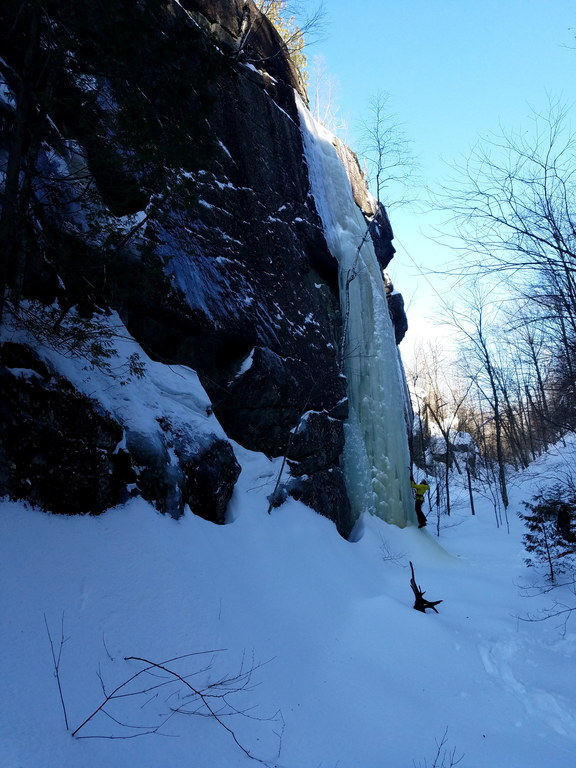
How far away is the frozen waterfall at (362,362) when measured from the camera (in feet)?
30.2

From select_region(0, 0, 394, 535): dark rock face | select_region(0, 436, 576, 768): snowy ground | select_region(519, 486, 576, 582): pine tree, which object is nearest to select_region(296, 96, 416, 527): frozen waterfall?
select_region(0, 0, 394, 535): dark rock face

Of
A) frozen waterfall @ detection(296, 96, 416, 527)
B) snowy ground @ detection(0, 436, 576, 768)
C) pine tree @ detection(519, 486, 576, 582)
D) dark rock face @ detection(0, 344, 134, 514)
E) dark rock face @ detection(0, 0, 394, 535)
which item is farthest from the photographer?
frozen waterfall @ detection(296, 96, 416, 527)

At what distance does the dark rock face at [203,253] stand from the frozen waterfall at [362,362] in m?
0.56

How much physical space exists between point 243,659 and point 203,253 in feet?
17.2

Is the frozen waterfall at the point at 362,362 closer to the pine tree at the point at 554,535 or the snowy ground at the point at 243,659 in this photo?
the pine tree at the point at 554,535

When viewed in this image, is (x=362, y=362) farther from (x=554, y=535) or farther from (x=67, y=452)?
(x=67, y=452)

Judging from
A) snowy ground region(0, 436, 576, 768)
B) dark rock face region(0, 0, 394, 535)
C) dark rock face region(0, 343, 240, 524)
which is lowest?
snowy ground region(0, 436, 576, 768)

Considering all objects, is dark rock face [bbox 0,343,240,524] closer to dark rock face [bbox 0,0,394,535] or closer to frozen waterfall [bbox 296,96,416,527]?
dark rock face [bbox 0,0,394,535]

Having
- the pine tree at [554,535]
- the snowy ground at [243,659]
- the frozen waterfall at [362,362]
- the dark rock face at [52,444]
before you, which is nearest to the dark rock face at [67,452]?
the dark rock face at [52,444]

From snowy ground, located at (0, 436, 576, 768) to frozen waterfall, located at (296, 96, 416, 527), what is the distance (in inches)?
161

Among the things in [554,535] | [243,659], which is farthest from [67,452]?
[554,535]

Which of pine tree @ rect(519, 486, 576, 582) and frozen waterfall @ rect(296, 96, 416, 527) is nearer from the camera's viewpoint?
pine tree @ rect(519, 486, 576, 582)

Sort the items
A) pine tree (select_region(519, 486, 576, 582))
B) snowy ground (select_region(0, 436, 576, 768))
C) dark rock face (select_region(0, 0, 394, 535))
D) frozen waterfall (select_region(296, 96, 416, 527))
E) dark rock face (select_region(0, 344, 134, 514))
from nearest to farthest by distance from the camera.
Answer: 1. snowy ground (select_region(0, 436, 576, 768))
2. dark rock face (select_region(0, 344, 134, 514))
3. dark rock face (select_region(0, 0, 394, 535))
4. pine tree (select_region(519, 486, 576, 582))
5. frozen waterfall (select_region(296, 96, 416, 527))

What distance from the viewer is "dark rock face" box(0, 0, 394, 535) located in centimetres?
339
